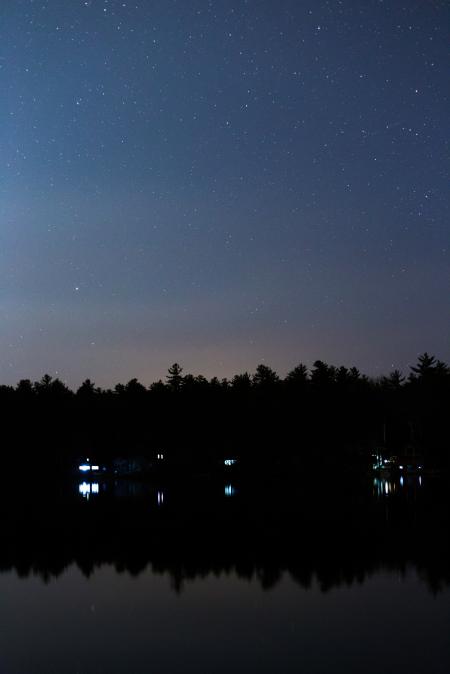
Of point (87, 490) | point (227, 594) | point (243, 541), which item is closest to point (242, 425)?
point (87, 490)

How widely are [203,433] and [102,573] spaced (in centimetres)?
7091

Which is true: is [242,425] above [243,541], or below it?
above

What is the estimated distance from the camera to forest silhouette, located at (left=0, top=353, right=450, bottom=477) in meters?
88.8

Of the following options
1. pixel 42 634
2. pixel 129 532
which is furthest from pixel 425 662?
pixel 129 532

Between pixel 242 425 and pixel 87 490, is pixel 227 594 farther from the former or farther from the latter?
pixel 242 425

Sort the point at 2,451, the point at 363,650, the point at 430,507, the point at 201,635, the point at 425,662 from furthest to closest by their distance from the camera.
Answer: the point at 2,451 < the point at 430,507 < the point at 201,635 < the point at 363,650 < the point at 425,662

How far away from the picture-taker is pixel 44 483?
7312 cm

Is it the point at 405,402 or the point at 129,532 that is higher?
the point at 405,402

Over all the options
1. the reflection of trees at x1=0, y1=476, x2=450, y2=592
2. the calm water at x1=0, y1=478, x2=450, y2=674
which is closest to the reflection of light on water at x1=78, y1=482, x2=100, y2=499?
the reflection of trees at x1=0, y1=476, x2=450, y2=592

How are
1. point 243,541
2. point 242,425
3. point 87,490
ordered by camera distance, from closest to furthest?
point 243,541 → point 87,490 → point 242,425

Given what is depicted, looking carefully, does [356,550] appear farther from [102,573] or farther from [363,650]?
[363,650]

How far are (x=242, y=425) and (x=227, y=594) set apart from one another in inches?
2859

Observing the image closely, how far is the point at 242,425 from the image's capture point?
299 feet

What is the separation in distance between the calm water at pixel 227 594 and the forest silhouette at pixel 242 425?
54.1 meters
